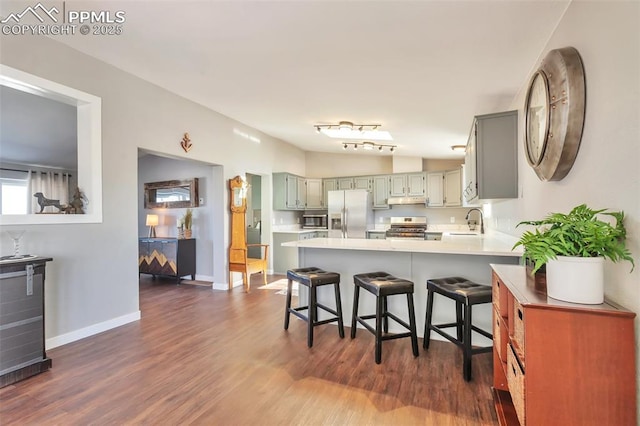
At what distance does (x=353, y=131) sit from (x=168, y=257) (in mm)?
3823

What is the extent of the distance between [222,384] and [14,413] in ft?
3.87

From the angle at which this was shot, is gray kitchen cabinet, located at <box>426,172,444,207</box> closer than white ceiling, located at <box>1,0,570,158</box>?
No

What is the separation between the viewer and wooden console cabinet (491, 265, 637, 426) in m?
1.07

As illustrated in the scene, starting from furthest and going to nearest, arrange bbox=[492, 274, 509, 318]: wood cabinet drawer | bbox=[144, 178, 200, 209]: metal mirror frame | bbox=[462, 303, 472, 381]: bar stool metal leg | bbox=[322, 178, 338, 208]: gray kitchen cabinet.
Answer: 1. bbox=[322, 178, 338, 208]: gray kitchen cabinet
2. bbox=[144, 178, 200, 209]: metal mirror frame
3. bbox=[462, 303, 472, 381]: bar stool metal leg
4. bbox=[492, 274, 509, 318]: wood cabinet drawer

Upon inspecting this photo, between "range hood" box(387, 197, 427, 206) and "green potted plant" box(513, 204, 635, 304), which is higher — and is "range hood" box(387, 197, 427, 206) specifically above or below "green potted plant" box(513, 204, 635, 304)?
above

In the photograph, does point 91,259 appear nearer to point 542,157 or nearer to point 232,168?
point 232,168

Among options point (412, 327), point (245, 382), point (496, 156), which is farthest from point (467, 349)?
point (496, 156)

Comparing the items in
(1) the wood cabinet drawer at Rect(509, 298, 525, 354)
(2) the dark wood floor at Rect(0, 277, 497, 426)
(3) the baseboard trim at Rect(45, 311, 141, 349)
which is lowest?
(2) the dark wood floor at Rect(0, 277, 497, 426)

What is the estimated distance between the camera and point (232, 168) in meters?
5.05

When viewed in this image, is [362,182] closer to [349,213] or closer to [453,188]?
[349,213]

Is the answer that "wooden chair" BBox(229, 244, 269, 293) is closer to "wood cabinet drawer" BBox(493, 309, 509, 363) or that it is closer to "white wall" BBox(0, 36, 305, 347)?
"white wall" BBox(0, 36, 305, 347)

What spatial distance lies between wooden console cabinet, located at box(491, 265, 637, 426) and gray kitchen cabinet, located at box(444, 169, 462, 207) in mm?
5125

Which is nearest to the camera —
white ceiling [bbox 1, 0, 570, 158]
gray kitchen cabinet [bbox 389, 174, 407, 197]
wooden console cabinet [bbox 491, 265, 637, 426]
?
wooden console cabinet [bbox 491, 265, 637, 426]

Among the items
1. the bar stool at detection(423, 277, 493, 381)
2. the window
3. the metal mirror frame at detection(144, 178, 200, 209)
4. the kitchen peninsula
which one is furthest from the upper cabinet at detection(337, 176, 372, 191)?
the window
